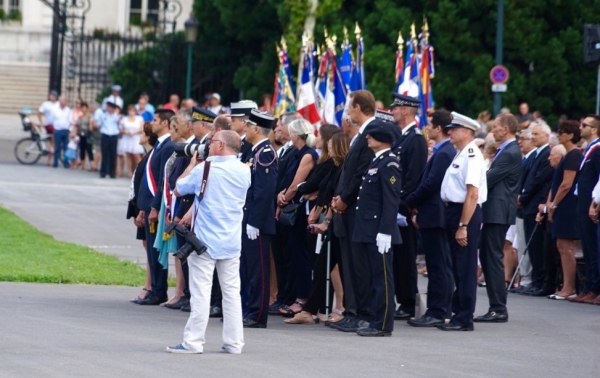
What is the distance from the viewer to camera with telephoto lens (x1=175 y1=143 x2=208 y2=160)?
11211 mm

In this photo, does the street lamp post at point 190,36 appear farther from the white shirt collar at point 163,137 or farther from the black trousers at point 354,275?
the black trousers at point 354,275

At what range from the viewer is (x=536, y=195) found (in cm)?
1500

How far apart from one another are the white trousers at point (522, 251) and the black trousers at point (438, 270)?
367 cm

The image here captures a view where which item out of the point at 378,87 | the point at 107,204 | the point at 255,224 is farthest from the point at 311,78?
the point at 255,224

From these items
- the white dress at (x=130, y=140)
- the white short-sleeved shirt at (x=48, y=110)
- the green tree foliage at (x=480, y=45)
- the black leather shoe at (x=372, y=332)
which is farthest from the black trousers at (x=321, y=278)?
the white short-sleeved shirt at (x=48, y=110)

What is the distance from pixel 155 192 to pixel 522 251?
16.9ft

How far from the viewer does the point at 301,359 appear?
9547 mm

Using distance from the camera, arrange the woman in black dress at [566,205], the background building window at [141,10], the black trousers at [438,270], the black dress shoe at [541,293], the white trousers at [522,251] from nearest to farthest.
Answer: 1. the black trousers at [438,270]
2. the woman in black dress at [566,205]
3. the black dress shoe at [541,293]
4. the white trousers at [522,251]
5. the background building window at [141,10]

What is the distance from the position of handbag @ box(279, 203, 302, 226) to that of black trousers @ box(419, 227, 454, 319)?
4.09 feet

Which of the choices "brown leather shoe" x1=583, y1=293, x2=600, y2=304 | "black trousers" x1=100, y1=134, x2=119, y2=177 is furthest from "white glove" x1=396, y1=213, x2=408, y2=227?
"black trousers" x1=100, y1=134, x2=119, y2=177

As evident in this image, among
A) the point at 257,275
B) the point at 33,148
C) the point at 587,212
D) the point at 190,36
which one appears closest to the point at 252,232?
the point at 257,275

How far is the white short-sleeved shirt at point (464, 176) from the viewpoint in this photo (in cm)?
1136

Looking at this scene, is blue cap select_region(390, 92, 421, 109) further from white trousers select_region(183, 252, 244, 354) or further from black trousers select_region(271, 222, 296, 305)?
white trousers select_region(183, 252, 244, 354)

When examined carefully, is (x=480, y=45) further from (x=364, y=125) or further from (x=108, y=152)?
(x=364, y=125)
